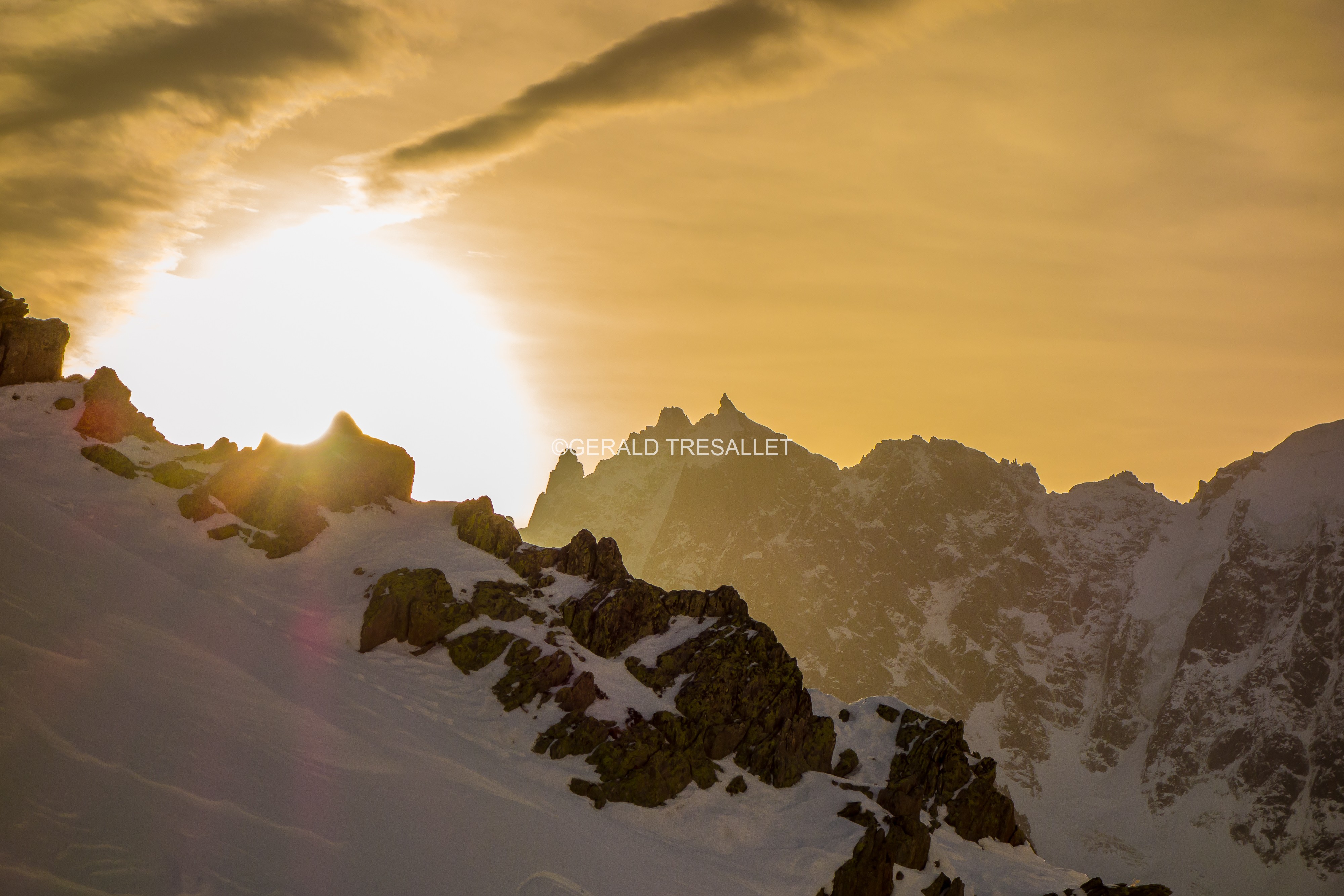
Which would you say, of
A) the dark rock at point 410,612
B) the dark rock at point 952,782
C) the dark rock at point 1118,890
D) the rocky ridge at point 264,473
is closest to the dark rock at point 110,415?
the rocky ridge at point 264,473

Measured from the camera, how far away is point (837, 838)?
77.5 metres

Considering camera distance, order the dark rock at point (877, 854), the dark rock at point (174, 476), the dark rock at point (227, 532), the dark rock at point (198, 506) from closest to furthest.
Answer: the dark rock at point (877, 854)
the dark rock at point (227, 532)
the dark rock at point (198, 506)
the dark rock at point (174, 476)

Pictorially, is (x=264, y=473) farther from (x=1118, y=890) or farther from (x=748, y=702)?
(x=1118, y=890)

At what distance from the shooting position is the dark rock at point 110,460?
3738 inches

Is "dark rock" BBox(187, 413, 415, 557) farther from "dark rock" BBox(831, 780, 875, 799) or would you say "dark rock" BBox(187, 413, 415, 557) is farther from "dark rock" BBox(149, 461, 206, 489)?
"dark rock" BBox(831, 780, 875, 799)

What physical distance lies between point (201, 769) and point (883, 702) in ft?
264

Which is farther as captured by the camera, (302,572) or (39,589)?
(302,572)

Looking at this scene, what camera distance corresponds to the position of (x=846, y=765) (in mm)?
92312

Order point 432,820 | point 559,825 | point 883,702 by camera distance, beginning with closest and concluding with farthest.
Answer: point 432,820, point 559,825, point 883,702

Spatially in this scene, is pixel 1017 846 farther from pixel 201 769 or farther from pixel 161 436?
pixel 161 436

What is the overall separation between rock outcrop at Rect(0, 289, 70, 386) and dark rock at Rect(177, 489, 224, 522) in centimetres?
2288

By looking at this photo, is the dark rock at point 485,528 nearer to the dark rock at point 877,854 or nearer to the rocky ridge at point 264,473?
the rocky ridge at point 264,473

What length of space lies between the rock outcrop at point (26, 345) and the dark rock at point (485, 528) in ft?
147

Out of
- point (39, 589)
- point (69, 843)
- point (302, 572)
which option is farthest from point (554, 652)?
point (69, 843)
